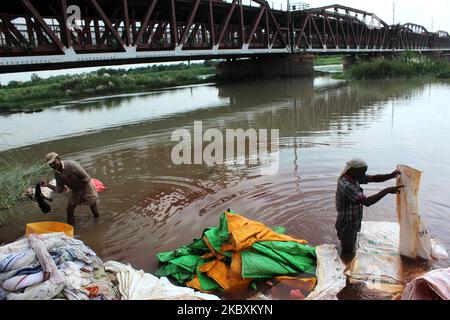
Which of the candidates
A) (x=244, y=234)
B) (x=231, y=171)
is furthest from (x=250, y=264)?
(x=231, y=171)

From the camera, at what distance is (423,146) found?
32.6ft

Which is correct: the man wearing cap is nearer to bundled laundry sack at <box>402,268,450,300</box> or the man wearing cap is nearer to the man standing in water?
bundled laundry sack at <box>402,268,450,300</box>

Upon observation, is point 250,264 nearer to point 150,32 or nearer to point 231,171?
point 231,171

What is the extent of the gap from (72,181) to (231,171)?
381 centimetres

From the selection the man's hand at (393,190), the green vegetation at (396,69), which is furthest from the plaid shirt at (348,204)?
the green vegetation at (396,69)

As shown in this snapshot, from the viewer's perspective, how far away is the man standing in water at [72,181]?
553 cm

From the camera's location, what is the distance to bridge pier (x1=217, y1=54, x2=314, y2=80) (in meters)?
39.1

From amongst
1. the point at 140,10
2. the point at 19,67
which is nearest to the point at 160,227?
the point at 19,67

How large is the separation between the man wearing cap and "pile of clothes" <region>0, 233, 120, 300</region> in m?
2.62

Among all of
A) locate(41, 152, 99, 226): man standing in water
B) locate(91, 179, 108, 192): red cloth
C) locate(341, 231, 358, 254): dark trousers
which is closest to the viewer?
locate(341, 231, 358, 254): dark trousers

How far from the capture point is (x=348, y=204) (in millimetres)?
4438

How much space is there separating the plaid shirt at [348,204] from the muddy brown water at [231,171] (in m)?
0.66

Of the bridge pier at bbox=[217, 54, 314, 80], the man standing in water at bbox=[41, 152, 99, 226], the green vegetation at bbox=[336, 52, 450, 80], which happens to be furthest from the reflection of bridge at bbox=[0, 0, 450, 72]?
the man standing in water at bbox=[41, 152, 99, 226]

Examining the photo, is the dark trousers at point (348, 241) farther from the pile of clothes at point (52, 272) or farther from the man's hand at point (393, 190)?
the pile of clothes at point (52, 272)
